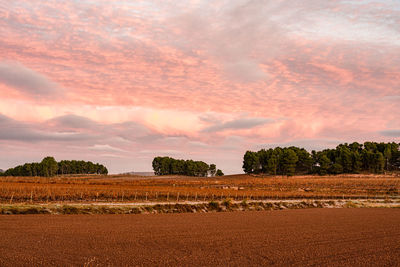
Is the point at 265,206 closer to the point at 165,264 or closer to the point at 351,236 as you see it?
the point at 351,236

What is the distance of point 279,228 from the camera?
82.8 ft

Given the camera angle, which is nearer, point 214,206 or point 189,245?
point 189,245

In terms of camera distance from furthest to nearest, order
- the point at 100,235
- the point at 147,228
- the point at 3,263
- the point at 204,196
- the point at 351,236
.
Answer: the point at 204,196 → the point at 147,228 → the point at 351,236 → the point at 100,235 → the point at 3,263

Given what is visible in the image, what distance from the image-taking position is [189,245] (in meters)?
18.0

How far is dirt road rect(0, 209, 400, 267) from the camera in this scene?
14.4 m

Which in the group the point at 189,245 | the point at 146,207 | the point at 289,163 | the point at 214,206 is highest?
the point at 289,163

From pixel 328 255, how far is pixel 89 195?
141 ft

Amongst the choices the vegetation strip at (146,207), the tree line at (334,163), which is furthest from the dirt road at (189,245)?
the tree line at (334,163)

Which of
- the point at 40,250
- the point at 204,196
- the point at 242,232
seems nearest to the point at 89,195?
the point at 204,196

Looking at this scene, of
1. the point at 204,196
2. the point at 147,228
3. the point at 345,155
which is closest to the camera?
the point at 147,228

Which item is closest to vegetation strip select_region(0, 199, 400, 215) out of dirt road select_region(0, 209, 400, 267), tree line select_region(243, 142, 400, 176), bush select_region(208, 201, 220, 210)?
bush select_region(208, 201, 220, 210)

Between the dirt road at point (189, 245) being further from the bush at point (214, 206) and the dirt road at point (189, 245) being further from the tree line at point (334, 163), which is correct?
the tree line at point (334, 163)

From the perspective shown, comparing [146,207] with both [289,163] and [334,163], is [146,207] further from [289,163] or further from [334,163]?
[334,163]

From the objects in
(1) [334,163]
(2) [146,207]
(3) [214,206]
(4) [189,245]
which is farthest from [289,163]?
(4) [189,245]
